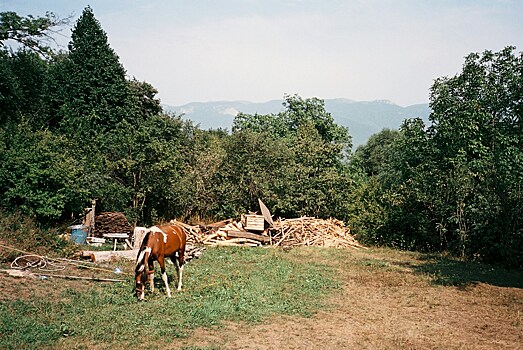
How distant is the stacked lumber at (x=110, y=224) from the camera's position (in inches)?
681

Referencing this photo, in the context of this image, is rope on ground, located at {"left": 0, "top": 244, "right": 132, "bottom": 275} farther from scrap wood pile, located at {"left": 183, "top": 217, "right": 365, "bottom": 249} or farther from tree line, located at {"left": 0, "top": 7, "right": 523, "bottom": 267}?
scrap wood pile, located at {"left": 183, "top": 217, "right": 365, "bottom": 249}

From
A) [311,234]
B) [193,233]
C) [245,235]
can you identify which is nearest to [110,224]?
[193,233]

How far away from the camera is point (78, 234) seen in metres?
15.4

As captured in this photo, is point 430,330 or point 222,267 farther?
point 222,267

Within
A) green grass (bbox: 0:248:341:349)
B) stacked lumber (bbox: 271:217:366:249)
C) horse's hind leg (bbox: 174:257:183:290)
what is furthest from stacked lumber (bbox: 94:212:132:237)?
horse's hind leg (bbox: 174:257:183:290)

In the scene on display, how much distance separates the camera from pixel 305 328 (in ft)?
27.3

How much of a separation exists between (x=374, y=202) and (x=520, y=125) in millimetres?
6293

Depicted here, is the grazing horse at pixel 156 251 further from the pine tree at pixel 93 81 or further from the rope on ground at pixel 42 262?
the pine tree at pixel 93 81

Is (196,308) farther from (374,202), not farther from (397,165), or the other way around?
(397,165)

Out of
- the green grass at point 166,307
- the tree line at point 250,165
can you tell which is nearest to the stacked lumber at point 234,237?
the tree line at point 250,165

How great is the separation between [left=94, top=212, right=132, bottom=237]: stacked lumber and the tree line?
1020 millimetres

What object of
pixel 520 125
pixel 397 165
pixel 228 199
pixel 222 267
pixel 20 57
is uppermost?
pixel 20 57

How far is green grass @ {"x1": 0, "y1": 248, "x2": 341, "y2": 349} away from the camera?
7.40 meters

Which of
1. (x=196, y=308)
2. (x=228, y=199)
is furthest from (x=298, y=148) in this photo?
(x=196, y=308)
